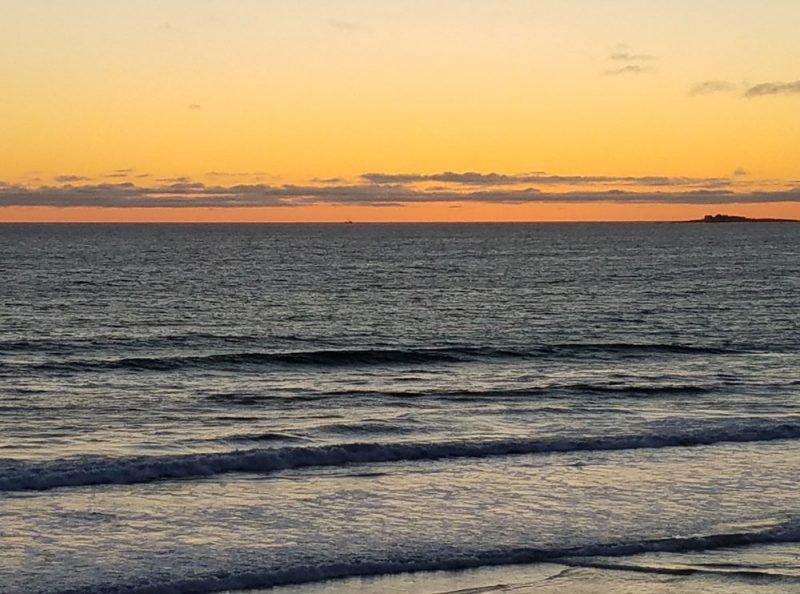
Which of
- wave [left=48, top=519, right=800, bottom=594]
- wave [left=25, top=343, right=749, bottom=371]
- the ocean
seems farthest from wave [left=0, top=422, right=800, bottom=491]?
wave [left=25, top=343, right=749, bottom=371]

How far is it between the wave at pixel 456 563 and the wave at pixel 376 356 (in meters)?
20.1

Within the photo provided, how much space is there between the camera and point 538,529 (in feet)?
51.8

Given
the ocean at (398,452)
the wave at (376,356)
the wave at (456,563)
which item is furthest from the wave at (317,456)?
the wave at (376,356)

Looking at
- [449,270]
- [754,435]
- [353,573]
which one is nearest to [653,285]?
[449,270]

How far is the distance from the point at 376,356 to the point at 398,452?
1594 cm

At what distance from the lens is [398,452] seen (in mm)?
20953

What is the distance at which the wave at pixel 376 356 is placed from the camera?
33.9 metres

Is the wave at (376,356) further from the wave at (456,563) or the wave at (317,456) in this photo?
the wave at (456,563)

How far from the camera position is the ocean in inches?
559

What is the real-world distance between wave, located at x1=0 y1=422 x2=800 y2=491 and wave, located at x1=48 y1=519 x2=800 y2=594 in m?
5.57

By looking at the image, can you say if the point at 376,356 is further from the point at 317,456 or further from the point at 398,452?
the point at 317,456

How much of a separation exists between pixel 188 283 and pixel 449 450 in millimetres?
52624

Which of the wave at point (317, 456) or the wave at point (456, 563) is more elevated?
the wave at point (456, 563)

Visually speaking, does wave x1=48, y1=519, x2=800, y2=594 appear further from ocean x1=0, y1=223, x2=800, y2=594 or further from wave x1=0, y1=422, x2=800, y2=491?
wave x1=0, y1=422, x2=800, y2=491
